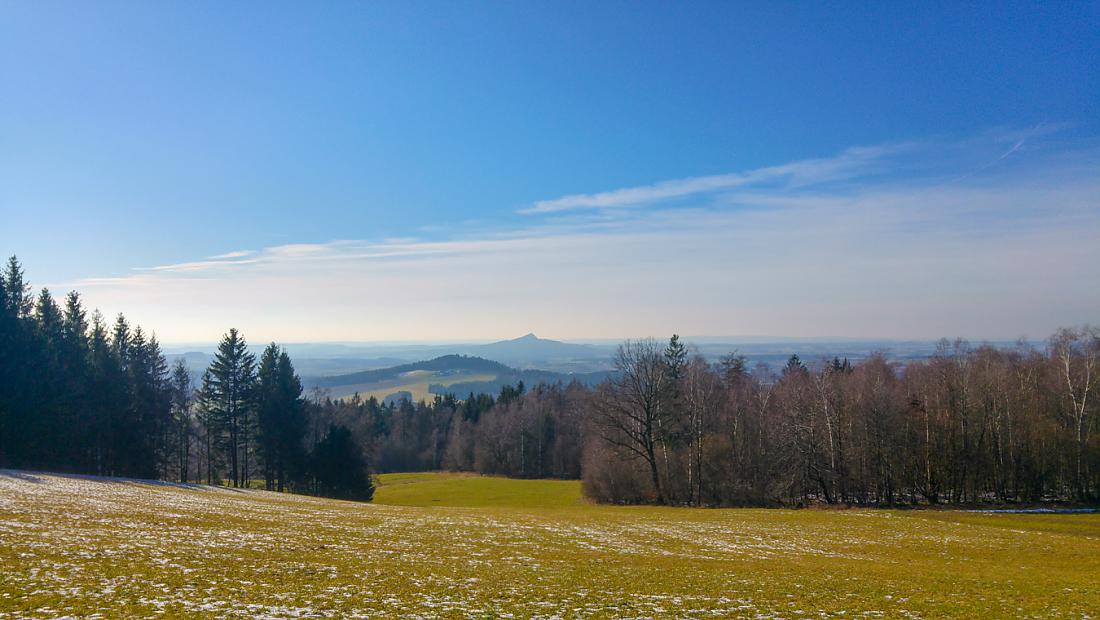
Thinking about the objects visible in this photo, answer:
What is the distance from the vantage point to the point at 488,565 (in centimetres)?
1734

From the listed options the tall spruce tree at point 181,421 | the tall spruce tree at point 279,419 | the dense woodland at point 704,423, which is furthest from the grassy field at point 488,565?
the tall spruce tree at point 181,421

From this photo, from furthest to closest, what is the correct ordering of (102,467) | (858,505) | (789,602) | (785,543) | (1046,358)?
(1046,358)
(102,467)
(858,505)
(785,543)
(789,602)

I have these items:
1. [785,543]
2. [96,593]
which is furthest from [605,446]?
[96,593]

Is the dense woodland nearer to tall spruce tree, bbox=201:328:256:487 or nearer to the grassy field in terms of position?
tall spruce tree, bbox=201:328:256:487

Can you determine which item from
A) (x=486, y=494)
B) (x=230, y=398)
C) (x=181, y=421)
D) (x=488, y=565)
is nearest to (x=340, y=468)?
(x=230, y=398)

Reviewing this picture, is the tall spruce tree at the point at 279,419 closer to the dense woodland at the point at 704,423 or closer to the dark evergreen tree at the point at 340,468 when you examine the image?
the dense woodland at the point at 704,423

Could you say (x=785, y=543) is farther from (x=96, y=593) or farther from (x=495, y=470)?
(x=495, y=470)

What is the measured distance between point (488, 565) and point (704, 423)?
38.4m

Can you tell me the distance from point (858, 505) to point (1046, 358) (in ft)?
89.4

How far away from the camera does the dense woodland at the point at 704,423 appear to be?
47312 millimetres

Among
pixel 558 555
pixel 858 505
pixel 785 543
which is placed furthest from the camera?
pixel 858 505

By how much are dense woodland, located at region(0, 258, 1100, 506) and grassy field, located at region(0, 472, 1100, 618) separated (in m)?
19.1

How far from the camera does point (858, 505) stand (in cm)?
4759

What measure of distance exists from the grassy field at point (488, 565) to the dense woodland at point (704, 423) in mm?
19135
